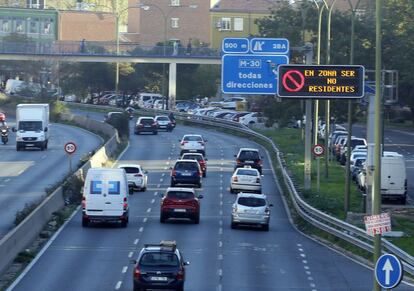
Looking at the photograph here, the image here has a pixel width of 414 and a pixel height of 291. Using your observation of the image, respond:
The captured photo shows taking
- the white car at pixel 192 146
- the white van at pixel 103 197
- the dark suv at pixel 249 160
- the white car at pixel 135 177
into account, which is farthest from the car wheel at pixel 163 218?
the white car at pixel 192 146

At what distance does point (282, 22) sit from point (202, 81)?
47.9 m

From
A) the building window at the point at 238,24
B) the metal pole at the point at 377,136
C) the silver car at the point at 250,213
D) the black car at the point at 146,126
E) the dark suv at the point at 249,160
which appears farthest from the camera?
the building window at the point at 238,24

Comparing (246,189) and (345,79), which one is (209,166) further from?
(345,79)

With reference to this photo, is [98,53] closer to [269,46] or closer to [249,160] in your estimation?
[249,160]

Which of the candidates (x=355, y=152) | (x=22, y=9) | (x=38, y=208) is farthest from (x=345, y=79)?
(x=22, y=9)

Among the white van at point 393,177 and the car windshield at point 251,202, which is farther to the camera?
the white van at point 393,177

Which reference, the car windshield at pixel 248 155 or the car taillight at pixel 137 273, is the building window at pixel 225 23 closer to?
the car windshield at pixel 248 155

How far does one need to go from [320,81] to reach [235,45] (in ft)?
11.5

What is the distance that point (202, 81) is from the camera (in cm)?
12662

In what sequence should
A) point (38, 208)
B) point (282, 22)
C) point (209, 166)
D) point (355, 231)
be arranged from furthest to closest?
1. point (282, 22)
2. point (209, 166)
3. point (38, 208)
4. point (355, 231)

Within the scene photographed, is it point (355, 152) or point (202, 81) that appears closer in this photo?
point (355, 152)

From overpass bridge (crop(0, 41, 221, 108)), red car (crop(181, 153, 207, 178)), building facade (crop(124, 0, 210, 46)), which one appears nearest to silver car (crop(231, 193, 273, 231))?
red car (crop(181, 153, 207, 178))

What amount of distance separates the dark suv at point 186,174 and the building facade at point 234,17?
7358 centimetres

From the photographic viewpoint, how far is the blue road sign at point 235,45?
4097cm
